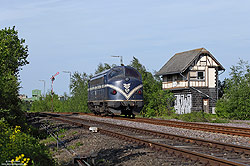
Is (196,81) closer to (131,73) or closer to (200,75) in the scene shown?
(200,75)

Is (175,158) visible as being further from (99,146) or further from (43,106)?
(43,106)

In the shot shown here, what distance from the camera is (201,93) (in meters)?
41.1

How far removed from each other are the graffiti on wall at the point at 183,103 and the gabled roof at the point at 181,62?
10.0 feet

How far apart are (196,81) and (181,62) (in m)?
3.32

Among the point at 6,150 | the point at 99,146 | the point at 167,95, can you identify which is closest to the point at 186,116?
the point at 167,95

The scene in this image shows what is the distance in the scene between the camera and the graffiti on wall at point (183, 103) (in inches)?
1606

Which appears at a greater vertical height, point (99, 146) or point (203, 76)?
point (203, 76)

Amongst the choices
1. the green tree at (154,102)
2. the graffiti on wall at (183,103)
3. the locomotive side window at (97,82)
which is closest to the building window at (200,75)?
the graffiti on wall at (183,103)

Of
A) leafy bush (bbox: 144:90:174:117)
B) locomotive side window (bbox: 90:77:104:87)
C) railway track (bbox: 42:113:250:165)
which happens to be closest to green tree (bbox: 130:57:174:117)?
leafy bush (bbox: 144:90:174:117)

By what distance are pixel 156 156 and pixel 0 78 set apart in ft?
26.9

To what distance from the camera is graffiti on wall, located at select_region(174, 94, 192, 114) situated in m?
40.8

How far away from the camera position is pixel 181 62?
4356cm

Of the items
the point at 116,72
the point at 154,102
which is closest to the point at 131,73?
the point at 116,72

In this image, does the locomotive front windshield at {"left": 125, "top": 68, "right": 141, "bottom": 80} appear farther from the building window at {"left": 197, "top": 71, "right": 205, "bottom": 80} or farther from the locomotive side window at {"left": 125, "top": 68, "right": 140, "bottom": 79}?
the building window at {"left": 197, "top": 71, "right": 205, "bottom": 80}
